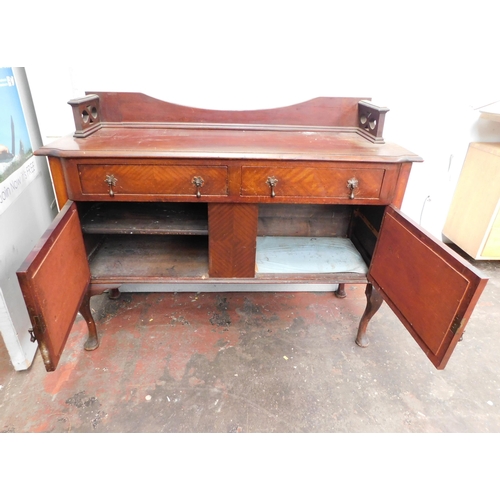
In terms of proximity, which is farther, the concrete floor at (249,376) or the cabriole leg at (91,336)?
the cabriole leg at (91,336)

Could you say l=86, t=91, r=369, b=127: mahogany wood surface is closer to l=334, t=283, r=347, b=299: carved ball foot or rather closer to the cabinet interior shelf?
the cabinet interior shelf

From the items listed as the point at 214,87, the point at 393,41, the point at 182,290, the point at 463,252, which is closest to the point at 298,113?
the point at 214,87

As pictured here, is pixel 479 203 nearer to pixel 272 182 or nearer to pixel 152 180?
pixel 272 182

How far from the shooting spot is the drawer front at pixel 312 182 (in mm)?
1309

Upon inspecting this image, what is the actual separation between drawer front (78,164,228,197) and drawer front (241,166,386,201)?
0.12 m

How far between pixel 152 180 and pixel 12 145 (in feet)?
2.09

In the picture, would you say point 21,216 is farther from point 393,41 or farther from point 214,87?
point 393,41

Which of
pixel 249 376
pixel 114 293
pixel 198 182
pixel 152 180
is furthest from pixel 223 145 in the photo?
pixel 114 293

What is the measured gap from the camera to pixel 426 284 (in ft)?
3.85

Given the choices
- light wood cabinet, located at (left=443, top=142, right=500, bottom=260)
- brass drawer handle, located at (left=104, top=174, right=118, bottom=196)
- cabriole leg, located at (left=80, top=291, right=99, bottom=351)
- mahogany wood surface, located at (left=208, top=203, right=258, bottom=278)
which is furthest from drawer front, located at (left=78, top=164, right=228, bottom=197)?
light wood cabinet, located at (left=443, top=142, right=500, bottom=260)

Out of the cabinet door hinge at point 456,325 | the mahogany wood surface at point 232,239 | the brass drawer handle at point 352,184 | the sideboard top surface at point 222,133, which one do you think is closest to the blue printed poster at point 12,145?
the sideboard top surface at point 222,133

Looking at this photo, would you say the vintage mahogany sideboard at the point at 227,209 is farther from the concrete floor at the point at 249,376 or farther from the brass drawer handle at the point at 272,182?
the concrete floor at the point at 249,376

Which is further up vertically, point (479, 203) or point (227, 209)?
point (227, 209)

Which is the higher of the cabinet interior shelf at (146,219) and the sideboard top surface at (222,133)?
the sideboard top surface at (222,133)
